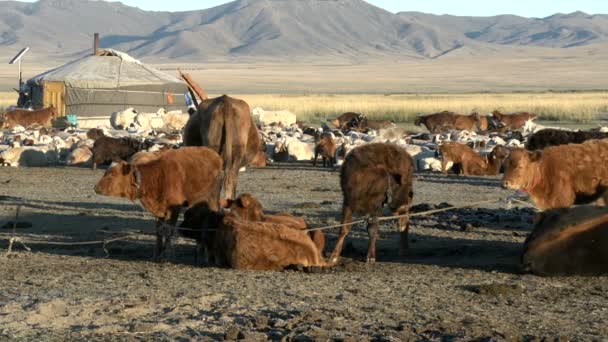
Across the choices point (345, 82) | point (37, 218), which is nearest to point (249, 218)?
point (37, 218)

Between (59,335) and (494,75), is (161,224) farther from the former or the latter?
(494,75)

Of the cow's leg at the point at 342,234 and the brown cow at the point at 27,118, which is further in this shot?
the brown cow at the point at 27,118

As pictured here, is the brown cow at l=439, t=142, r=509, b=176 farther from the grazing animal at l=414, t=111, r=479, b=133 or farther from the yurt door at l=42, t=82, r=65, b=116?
the yurt door at l=42, t=82, r=65, b=116

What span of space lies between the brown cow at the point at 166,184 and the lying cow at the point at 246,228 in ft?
0.68

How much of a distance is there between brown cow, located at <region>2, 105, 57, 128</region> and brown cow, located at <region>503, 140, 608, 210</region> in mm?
28674

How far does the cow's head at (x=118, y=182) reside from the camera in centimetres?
1063

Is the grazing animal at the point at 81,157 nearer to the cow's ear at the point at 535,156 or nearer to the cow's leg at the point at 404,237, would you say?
the cow's leg at the point at 404,237

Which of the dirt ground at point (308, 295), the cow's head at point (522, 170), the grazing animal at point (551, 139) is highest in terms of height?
the grazing animal at point (551, 139)

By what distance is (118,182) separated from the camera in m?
10.6

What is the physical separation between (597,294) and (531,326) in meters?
1.47

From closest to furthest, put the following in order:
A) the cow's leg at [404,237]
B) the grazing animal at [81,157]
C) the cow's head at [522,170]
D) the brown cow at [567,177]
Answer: the cow's head at [522,170] → the cow's leg at [404,237] → the brown cow at [567,177] → the grazing animal at [81,157]

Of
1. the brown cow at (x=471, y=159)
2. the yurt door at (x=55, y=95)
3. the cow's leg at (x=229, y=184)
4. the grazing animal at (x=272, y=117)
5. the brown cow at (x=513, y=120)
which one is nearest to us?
the cow's leg at (x=229, y=184)

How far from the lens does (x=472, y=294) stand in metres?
8.78

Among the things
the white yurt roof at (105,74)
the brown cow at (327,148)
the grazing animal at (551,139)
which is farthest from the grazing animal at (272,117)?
the grazing animal at (551,139)
